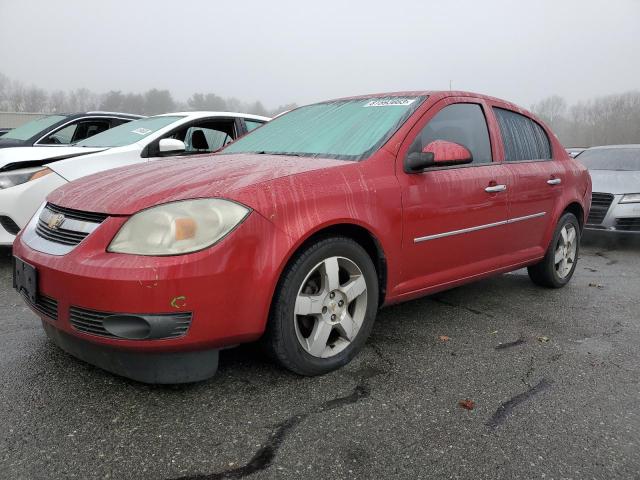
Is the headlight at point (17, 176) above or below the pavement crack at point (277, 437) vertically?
above

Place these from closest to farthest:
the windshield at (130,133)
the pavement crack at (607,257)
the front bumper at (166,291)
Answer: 1. the front bumper at (166,291)
2. the windshield at (130,133)
3. the pavement crack at (607,257)

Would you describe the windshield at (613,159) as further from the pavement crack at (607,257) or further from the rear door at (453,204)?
the rear door at (453,204)

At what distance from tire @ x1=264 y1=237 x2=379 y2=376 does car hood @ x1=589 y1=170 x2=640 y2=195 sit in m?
5.53

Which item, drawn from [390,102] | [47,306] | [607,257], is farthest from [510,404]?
[607,257]

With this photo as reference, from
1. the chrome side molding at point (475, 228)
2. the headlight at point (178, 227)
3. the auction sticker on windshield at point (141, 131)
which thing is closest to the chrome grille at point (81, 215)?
the headlight at point (178, 227)

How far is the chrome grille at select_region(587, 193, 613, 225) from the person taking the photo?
6856mm

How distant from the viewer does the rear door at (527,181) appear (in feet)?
12.2

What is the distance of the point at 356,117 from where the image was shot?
327cm

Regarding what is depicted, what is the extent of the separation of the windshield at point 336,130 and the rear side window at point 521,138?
2.93 feet

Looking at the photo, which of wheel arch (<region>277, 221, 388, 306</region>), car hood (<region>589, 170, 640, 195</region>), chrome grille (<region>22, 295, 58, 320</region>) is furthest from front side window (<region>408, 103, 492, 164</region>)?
car hood (<region>589, 170, 640, 195</region>)

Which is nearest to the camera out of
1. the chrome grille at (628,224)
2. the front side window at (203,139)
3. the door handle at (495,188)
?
the door handle at (495,188)

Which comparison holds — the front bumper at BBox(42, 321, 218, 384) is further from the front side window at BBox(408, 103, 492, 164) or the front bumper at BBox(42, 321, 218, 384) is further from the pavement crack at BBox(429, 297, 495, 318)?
the pavement crack at BBox(429, 297, 495, 318)

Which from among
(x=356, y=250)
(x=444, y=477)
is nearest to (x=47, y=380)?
(x=356, y=250)

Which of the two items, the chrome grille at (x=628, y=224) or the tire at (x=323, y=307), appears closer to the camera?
the tire at (x=323, y=307)
